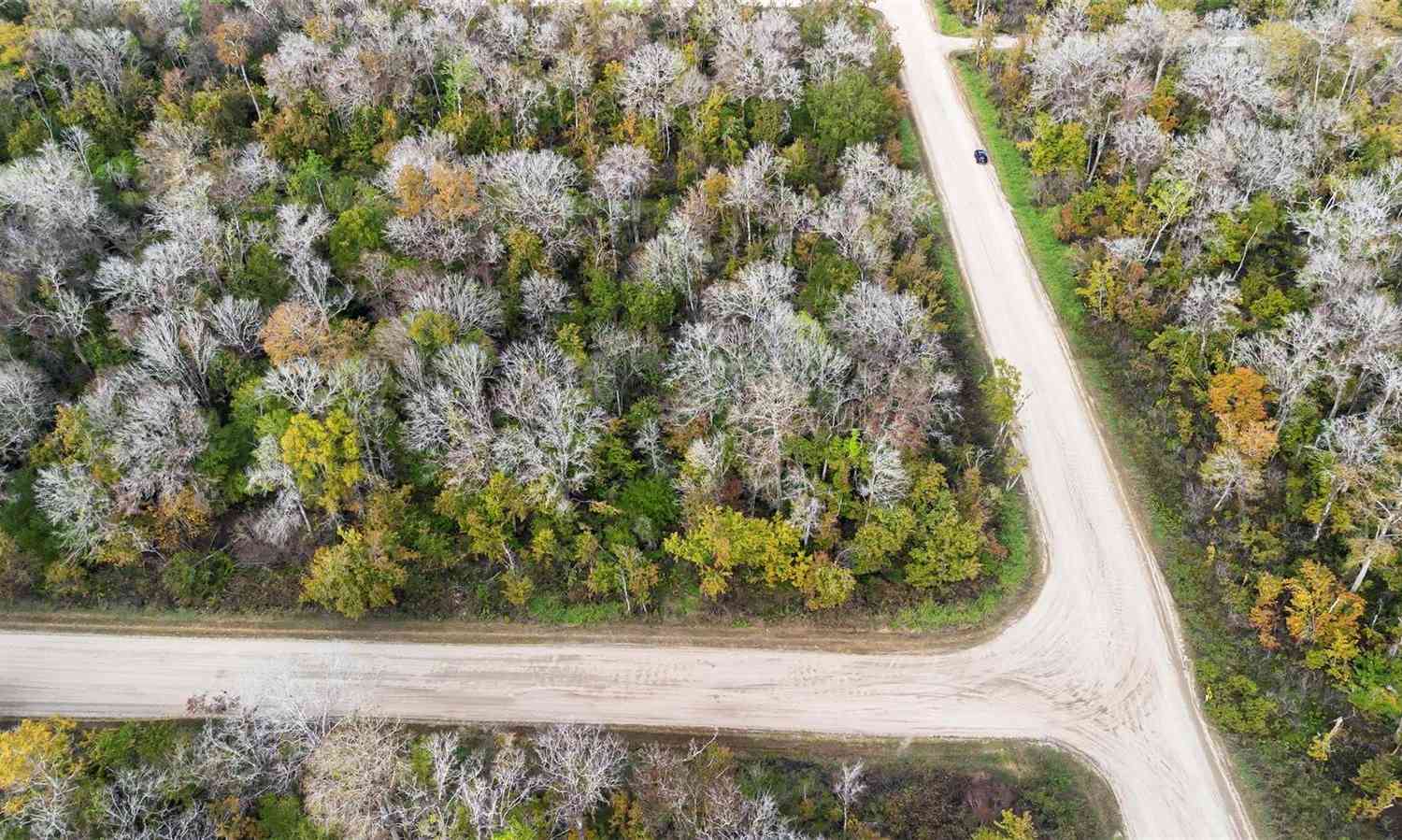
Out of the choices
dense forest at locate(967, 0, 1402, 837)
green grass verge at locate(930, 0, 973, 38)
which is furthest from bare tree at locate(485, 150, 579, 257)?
green grass verge at locate(930, 0, 973, 38)

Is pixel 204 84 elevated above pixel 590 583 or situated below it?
above

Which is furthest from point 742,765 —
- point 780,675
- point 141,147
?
point 141,147

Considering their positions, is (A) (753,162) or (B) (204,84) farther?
(B) (204,84)

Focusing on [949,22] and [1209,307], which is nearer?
[1209,307]

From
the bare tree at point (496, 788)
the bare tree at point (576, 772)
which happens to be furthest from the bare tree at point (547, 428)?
the bare tree at point (496, 788)

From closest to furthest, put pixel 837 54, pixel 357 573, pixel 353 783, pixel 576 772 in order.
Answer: pixel 353 783 < pixel 576 772 < pixel 357 573 < pixel 837 54

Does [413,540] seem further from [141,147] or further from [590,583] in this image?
[141,147]

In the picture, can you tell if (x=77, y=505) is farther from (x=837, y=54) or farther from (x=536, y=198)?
(x=837, y=54)

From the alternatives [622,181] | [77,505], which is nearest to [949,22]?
[622,181]
